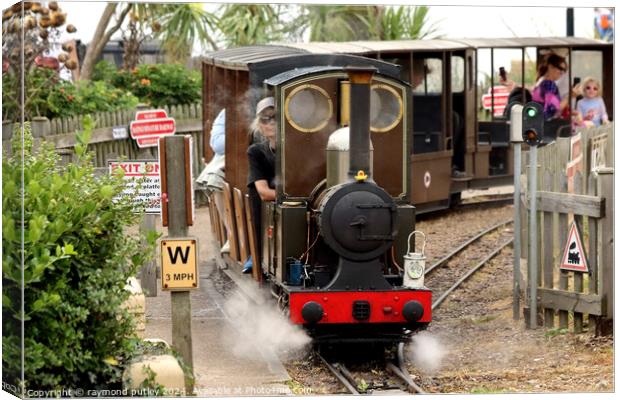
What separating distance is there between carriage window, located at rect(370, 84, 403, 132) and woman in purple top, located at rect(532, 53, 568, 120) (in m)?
9.87

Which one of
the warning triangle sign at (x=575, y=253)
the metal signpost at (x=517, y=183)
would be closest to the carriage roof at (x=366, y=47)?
the metal signpost at (x=517, y=183)

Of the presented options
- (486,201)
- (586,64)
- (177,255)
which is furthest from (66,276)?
(586,64)

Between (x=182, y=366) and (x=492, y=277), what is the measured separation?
6.84m

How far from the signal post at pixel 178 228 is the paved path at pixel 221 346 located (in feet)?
2.20

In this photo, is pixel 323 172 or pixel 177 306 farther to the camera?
pixel 323 172

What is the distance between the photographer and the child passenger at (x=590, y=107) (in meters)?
17.4

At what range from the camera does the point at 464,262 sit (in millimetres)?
15109

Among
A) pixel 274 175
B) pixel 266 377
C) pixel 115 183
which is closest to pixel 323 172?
pixel 274 175

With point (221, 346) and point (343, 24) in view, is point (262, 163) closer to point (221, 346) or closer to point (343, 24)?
point (221, 346)

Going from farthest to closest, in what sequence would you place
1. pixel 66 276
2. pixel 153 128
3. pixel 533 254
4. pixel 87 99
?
pixel 87 99, pixel 153 128, pixel 533 254, pixel 66 276

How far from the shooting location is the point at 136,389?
7.65 metres

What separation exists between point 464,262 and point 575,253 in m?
4.72

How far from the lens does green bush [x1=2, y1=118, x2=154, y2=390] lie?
738 cm

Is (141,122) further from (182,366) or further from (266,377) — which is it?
(182,366)
